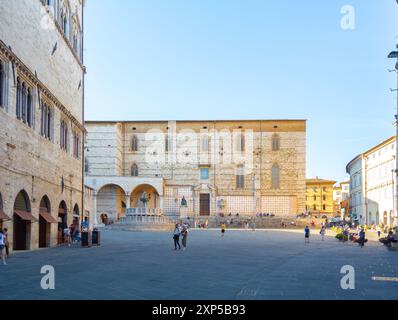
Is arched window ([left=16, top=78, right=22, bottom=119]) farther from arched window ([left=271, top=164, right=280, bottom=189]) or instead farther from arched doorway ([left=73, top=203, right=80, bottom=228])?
arched window ([left=271, top=164, right=280, bottom=189])

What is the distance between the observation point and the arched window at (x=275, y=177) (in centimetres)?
6638

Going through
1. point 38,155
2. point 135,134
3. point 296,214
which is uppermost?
point 135,134

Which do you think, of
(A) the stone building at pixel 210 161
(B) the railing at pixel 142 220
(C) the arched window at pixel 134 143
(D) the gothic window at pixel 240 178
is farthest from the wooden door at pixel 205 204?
(B) the railing at pixel 142 220

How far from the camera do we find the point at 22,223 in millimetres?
21969

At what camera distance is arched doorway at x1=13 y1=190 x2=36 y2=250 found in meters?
21.0

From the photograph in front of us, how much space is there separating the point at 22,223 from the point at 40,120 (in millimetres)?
4669

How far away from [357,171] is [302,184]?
1336 cm

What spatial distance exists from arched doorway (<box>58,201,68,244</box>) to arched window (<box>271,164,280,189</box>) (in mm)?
41372

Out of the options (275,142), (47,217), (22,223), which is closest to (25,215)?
(22,223)

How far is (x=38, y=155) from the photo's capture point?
23.0m
